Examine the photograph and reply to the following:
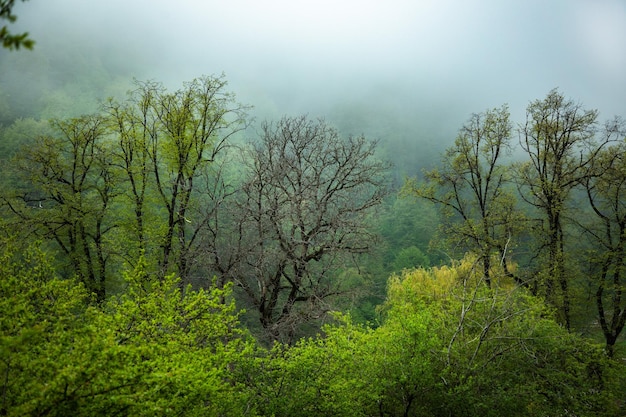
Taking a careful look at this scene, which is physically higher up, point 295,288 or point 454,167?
point 454,167

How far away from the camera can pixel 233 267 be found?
13156mm

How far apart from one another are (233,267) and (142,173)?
213 inches

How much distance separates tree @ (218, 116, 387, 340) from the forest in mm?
84

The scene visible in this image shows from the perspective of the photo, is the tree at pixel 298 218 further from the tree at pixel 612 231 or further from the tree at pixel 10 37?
the tree at pixel 10 37

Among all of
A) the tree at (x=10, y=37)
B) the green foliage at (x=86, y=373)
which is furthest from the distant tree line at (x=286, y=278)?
the tree at (x=10, y=37)

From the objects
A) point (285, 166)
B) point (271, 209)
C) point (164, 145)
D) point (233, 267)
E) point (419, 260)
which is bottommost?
point (419, 260)

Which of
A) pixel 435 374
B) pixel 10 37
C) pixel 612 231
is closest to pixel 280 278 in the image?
pixel 435 374

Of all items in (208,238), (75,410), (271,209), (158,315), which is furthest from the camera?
(208,238)

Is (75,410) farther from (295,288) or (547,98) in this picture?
(547,98)

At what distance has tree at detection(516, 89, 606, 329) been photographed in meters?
15.2

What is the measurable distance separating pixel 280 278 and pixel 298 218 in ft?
8.20

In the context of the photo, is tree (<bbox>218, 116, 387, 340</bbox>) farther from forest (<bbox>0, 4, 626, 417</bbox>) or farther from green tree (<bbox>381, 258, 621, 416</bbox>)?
green tree (<bbox>381, 258, 621, 416</bbox>)

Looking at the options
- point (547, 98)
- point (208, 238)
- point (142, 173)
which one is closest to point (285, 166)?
point (208, 238)

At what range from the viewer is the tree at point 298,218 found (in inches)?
→ 520
